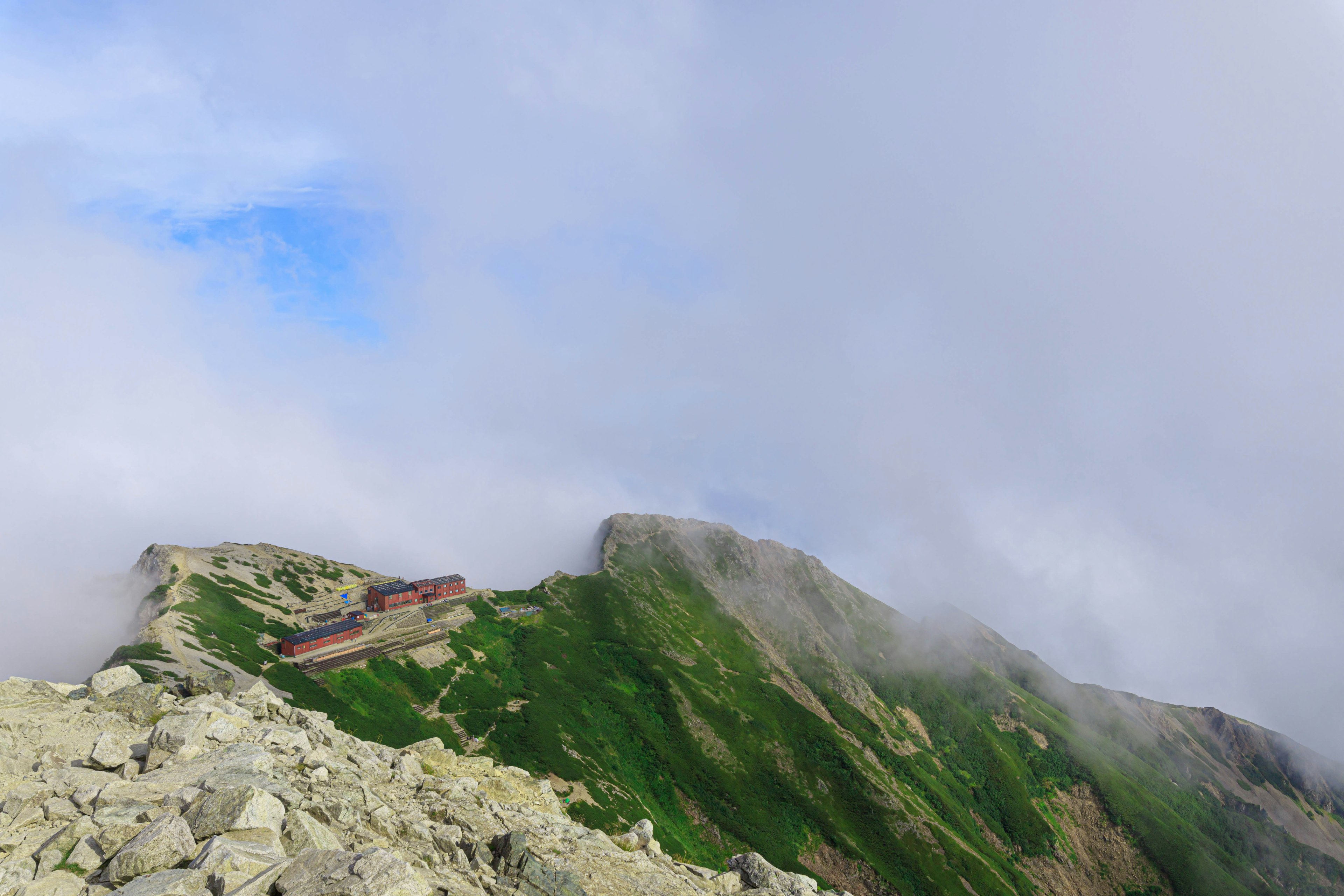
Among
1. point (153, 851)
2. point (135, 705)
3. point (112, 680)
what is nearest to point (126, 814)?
point (153, 851)

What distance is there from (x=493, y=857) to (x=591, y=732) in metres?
95.0

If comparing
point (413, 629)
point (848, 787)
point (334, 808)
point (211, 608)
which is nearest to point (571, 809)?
point (413, 629)

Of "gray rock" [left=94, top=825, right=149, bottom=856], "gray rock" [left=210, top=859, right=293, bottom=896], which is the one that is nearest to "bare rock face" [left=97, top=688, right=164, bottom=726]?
"gray rock" [left=94, top=825, right=149, bottom=856]

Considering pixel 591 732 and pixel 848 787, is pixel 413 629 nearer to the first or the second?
pixel 591 732

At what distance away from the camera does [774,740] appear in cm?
14362

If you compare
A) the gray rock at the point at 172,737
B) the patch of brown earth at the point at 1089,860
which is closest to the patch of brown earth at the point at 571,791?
the gray rock at the point at 172,737

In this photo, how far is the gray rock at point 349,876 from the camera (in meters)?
18.1

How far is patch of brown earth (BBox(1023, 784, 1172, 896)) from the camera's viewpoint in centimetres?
16200

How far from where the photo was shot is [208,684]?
4006 centimetres

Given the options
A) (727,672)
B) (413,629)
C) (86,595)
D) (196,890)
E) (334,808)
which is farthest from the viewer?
(727,672)

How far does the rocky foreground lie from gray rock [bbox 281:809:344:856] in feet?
0.21

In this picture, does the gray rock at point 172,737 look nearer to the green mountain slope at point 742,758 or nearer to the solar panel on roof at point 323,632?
the green mountain slope at point 742,758

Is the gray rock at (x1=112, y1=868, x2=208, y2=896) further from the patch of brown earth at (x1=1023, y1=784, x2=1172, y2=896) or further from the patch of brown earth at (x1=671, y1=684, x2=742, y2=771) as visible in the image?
the patch of brown earth at (x1=1023, y1=784, x2=1172, y2=896)

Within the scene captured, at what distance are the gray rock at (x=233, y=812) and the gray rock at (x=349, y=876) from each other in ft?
10.3
